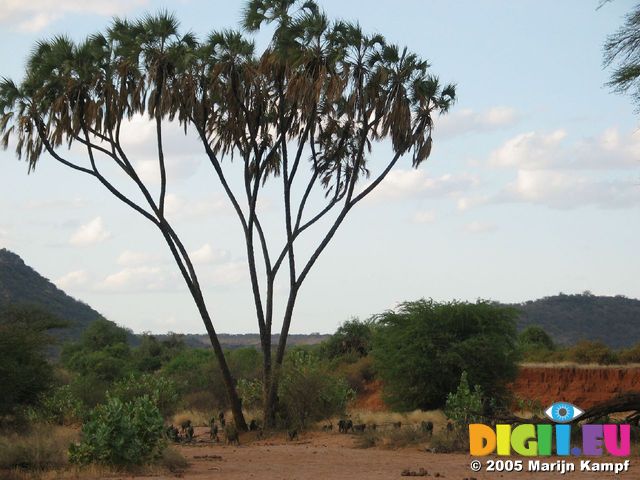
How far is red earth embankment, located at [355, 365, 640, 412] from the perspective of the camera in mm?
37500

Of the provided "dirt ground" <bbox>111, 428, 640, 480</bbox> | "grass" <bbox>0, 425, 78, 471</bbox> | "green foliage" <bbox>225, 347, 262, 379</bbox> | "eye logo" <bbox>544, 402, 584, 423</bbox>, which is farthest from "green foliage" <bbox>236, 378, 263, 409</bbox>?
"eye logo" <bbox>544, 402, 584, 423</bbox>

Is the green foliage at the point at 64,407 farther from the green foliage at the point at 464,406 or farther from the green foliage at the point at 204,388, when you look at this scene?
the green foliage at the point at 464,406

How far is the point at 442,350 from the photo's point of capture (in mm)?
29656

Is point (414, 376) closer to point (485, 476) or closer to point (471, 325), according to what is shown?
A: point (471, 325)

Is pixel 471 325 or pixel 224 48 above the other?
pixel 224 48

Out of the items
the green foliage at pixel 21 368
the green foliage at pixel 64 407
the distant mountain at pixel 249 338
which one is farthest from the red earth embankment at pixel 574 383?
the distant mountain at pixel 249 338

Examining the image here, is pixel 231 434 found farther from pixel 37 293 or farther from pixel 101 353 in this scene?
pixel 37 293

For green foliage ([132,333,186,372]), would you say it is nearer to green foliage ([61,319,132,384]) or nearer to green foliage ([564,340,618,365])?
green foliage ([61,319,132,384])

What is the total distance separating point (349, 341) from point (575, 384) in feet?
55.6

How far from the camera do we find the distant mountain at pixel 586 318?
85.9 metres

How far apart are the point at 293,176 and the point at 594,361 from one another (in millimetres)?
21098

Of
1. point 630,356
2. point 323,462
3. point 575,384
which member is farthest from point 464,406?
point 630,356

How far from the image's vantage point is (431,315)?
30312mm

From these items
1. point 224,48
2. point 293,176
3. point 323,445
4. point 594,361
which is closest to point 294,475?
point 323,445
